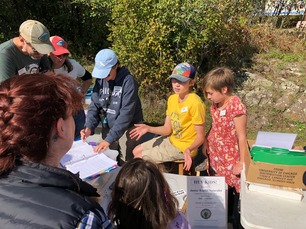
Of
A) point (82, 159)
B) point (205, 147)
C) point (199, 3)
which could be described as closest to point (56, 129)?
point (82, 159)

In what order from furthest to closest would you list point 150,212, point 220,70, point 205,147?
point 205,147 < point 220,70 < point 150,212

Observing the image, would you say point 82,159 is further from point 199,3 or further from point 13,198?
point 199,3

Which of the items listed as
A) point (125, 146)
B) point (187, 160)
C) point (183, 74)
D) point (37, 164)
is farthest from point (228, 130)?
point (37, 164)

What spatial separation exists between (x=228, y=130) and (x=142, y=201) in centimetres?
117

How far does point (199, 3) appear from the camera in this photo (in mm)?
4383

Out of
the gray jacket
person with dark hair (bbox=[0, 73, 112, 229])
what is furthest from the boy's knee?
person with dark hair (bbox=[0, 73, 112, 229])

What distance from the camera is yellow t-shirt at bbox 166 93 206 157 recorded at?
2.47 meters

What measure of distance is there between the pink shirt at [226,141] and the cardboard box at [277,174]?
0.60m

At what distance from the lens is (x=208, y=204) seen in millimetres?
1779

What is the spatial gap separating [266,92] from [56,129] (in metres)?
4.26

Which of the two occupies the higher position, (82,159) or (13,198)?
(13,198)

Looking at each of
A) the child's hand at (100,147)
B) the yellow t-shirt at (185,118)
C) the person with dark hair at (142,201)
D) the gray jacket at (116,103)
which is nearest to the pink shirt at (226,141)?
the yellow t-shirt at (185,118)

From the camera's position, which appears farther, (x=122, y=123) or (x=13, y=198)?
(x=122, y=123)

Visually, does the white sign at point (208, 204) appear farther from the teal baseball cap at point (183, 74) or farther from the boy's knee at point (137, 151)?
the boy's knee at point (137, 151)
